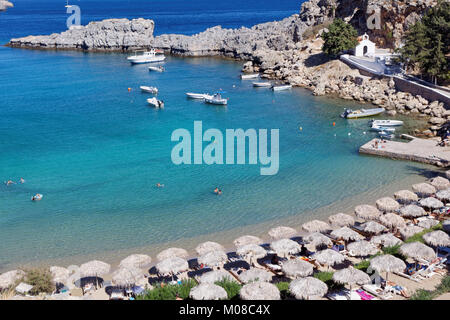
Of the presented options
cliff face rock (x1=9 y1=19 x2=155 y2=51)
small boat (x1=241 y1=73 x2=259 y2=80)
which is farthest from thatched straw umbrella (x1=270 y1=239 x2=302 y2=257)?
cliff face rock (x1=9 y1=19 x2=155 y2=51)

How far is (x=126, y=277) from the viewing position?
20109mm

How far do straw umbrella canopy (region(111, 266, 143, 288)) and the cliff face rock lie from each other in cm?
8441

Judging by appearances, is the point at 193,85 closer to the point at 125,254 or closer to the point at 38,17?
the point at 125,254

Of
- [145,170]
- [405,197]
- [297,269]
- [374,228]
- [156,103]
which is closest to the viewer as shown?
[297,269]

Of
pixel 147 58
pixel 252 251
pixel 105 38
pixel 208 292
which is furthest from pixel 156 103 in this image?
pixel 105 38

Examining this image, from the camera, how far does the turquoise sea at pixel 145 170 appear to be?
1089 inches

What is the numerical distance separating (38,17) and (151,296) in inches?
7828

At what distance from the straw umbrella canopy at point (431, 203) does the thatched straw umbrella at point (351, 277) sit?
8.81 m

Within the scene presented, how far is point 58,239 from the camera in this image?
26516mm

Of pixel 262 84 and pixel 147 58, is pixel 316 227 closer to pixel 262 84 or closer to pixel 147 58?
pixel 262 84

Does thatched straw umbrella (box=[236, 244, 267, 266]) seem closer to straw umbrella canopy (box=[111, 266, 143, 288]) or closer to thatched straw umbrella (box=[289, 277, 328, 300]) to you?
thatched straw umbrella (box=[289, 277, 328, 300])

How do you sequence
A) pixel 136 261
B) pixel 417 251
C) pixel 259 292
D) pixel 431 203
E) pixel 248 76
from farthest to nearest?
pixel 248 76 → pixel 431 203 → pixel 136 261 → pixel 417 251 → pixel 259 292

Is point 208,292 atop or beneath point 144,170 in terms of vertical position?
beneath

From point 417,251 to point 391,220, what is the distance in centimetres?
358
